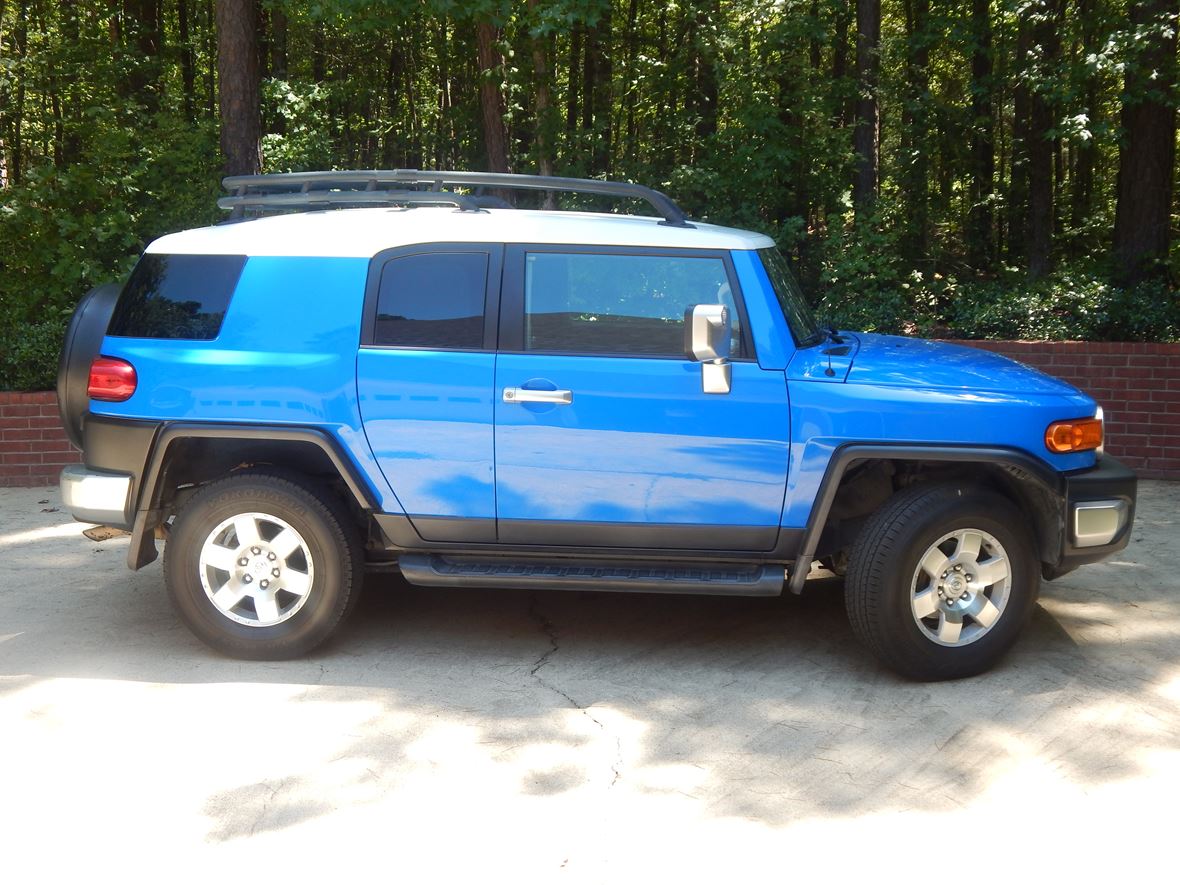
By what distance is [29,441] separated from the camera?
9.58 meters

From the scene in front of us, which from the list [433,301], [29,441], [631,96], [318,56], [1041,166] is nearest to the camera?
[433,301]

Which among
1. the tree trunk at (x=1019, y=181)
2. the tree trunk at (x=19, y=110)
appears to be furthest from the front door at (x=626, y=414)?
the tree trunk at (x=1019, y=181)

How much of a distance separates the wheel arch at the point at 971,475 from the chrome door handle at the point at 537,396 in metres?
1.15

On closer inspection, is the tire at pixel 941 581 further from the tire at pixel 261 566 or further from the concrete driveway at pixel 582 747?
the tire at pixel 261 566

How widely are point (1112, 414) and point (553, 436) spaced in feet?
20.9

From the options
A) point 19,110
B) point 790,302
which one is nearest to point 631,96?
point 19,110

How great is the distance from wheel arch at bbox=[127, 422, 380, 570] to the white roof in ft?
2.70

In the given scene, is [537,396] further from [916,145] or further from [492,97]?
[916,145]

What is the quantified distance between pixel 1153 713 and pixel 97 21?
1631 cm

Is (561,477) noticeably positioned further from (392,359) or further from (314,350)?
(314,350)

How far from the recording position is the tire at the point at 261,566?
5.35 m

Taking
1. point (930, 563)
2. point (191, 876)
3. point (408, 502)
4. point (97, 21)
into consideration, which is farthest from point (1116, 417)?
point (97, 21)

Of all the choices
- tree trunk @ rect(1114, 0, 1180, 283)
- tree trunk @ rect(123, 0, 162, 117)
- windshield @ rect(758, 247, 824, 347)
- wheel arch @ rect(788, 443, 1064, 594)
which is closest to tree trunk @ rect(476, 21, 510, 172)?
tree trunk @ rect(123, 0, 162, 117)

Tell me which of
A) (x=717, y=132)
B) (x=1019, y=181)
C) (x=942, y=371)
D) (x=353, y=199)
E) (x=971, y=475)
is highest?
(x=717, y=132)
